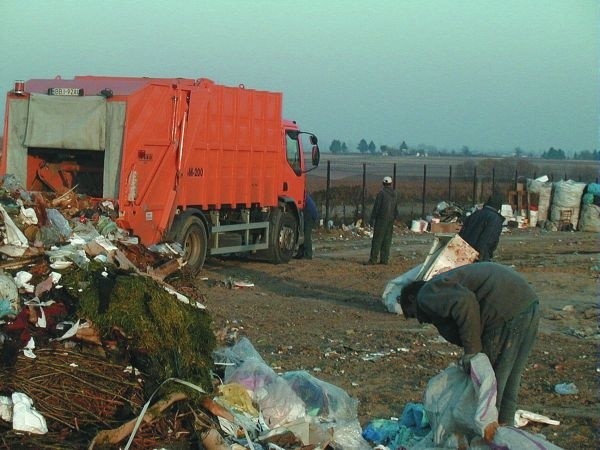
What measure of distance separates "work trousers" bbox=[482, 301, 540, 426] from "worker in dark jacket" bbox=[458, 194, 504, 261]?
15.8ft

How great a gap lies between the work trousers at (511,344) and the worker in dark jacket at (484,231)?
15.8 feet

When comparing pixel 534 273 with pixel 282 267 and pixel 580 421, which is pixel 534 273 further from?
pixel 580 421

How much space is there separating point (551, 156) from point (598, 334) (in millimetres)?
133621

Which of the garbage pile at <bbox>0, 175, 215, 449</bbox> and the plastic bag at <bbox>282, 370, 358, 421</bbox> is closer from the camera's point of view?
the garbage pile at <bbox>0, 175, 215, 449</bbox>

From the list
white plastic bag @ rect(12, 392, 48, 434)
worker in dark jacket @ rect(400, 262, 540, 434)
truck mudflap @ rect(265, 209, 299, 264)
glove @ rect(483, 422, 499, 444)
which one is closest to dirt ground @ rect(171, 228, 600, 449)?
truck mudflap @ rect(265, 209, 299, 264)

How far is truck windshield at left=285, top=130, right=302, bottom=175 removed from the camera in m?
20.2

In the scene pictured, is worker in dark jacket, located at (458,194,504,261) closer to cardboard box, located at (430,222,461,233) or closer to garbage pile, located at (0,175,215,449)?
garbage pile, located at (0,175,215,449)

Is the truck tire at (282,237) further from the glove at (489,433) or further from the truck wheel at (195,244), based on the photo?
the glove at (489,433)

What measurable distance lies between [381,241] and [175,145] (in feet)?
17.6

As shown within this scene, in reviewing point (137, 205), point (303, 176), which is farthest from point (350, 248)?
point (137, 205)

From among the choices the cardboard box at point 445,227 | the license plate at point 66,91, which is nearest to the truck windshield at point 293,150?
the license plate at point 66,91

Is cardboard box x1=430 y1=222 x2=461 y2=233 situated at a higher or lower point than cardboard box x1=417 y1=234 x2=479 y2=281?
lower

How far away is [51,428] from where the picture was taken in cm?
671

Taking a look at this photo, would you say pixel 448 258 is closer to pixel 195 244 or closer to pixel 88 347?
pixel 195 244
